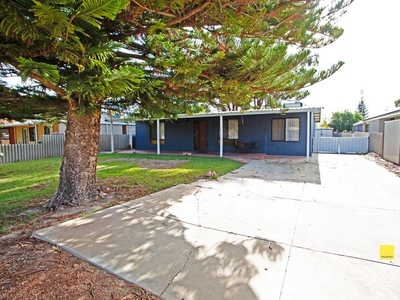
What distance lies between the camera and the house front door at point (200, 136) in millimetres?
16922

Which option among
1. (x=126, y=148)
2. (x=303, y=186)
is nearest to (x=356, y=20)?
(x=303, y=186)

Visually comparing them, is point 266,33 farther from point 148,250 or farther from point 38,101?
point 38,101

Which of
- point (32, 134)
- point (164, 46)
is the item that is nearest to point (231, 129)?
point (164, 46)

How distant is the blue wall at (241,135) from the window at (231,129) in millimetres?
271

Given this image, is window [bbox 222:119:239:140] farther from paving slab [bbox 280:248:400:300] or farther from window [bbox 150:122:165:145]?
paving slab [bbox 280:248:400:300]

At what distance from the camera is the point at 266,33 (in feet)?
13.3

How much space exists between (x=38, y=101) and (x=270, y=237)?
481 centimetres

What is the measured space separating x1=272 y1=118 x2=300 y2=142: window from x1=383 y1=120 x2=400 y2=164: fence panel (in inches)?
164

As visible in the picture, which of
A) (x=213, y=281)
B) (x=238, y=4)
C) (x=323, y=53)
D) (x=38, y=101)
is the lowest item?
(x=213, y=281)

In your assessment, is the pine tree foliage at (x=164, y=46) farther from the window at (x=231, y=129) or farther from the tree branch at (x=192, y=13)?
the window at (x=231, y=129)

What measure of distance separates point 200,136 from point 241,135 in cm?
333

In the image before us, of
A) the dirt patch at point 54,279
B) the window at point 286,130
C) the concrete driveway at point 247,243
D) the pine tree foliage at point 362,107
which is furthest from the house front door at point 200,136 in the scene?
the pine tree foliage at point 362,107

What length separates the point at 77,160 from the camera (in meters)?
4.78

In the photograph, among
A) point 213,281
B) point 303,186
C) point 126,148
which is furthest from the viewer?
point 126,148
